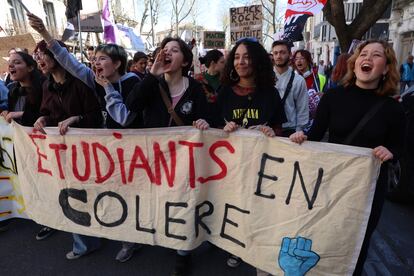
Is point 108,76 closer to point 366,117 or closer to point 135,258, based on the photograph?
point 135,258

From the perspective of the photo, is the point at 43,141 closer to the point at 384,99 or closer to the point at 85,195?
the point at 85,195

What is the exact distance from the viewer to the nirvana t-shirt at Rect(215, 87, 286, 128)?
2.40 metres

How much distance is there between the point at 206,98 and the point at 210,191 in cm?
73

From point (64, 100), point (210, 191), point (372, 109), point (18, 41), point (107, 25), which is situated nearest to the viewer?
point (372, 109)

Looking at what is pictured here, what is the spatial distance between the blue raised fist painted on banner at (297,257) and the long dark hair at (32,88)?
2526mm

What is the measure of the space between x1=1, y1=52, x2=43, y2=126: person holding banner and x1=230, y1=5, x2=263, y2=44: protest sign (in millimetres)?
5154

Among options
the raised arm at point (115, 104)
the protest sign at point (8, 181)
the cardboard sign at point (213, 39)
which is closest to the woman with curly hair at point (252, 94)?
the raised arm at point (115, 104)

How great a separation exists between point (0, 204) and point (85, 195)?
50.4 inches

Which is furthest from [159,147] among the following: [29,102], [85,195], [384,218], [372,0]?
[372,0]

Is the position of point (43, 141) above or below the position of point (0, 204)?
above

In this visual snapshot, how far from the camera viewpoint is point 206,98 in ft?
8.34

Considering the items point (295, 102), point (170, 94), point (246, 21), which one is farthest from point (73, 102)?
point (246, 21)

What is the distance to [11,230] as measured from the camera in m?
3.40

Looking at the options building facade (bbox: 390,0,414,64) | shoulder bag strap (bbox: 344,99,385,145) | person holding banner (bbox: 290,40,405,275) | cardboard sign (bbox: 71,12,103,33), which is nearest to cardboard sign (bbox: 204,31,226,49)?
cardboard sign (bbox: 71,12,103,33)
